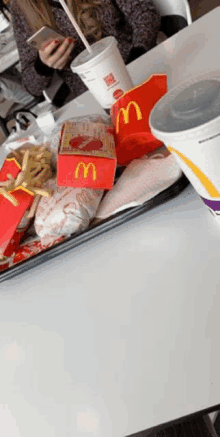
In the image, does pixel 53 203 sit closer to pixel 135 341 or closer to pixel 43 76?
pixel 135 341

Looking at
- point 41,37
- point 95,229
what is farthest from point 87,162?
point 41,37

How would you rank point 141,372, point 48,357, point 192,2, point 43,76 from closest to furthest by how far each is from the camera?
point 141,372 → point 48,357 → point 43,76 → point 192,2


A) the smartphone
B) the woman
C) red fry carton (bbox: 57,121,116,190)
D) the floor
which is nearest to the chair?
the woman

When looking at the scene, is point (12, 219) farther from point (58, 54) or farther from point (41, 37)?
point (58, 54)

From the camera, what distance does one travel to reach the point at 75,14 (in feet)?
4.52

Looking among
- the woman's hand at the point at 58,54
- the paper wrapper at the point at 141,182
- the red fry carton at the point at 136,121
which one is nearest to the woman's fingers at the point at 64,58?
the woman's hand at the point at 58,54

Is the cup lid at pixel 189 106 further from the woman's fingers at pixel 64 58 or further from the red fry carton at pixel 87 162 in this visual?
the woman's fingers at pixel 64 58

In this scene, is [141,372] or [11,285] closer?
[141,372]

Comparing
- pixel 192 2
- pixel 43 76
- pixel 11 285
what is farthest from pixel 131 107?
pixel 192 2

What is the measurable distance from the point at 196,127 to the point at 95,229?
0.34 m

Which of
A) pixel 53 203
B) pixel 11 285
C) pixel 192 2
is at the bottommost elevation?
pixel 192 2

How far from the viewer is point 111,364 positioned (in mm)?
524

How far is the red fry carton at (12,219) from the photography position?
75cm

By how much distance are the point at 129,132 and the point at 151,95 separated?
4.1 inches
